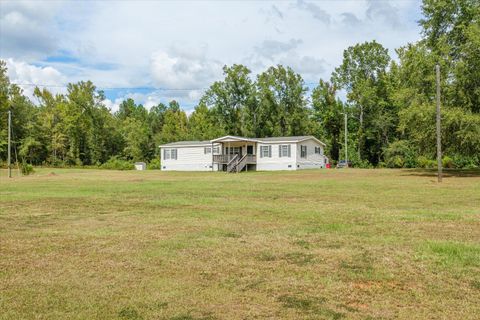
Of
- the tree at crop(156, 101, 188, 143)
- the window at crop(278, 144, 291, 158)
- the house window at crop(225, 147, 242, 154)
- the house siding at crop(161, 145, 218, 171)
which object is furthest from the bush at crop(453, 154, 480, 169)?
the tree at crop(156, 101, 188, 143)

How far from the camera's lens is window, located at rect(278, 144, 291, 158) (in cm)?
4075

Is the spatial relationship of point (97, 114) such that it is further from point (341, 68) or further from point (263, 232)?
point (263, 232)

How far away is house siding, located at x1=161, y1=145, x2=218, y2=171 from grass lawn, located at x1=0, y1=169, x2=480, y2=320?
3259cm

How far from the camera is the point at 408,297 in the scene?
4.68m

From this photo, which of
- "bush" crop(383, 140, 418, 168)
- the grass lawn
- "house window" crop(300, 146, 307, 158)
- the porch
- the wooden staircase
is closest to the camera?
the grass lawn

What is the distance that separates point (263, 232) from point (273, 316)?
171 inches

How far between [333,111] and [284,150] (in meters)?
17.4

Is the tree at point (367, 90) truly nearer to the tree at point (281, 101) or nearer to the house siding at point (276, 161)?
the tree at point (281, 101)

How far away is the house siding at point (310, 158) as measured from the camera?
134 ft

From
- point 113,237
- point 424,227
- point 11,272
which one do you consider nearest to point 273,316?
point 11,272

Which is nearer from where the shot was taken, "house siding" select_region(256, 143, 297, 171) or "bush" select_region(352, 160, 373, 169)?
"house siding" select_region(256, 143, 297, 171)

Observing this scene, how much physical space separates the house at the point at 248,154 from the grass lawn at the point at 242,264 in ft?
95.3

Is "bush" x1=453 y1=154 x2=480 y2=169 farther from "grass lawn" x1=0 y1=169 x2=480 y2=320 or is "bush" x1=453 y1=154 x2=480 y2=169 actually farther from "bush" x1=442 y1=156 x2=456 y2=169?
"grass lawn" x1=0 y1=169 x2=480 y2=320

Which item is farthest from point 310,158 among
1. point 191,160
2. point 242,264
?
point 242,264
